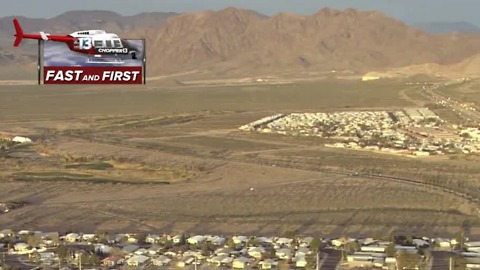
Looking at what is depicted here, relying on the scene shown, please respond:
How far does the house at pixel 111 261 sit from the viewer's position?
22.0 meters

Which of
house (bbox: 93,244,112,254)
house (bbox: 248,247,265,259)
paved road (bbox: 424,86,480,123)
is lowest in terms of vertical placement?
paved road (bbox: 424,86,480,123)

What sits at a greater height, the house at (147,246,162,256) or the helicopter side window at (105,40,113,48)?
the helicopter side window at (105,40,113,48)

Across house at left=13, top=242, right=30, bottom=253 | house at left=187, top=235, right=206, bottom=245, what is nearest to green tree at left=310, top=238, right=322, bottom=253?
house at left=187, top=235, right=206, bottom=245

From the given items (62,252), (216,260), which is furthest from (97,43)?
(216,260)

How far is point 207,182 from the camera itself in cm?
3669

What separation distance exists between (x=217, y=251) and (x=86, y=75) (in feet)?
26.7

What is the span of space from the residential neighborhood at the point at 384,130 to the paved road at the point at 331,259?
2423cm

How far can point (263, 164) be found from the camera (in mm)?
42250

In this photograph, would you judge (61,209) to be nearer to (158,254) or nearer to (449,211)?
(158,254)

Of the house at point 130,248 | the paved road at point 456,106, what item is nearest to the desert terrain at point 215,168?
the paved road at point 456,106

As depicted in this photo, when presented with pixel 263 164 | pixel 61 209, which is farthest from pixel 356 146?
pixel 61 209

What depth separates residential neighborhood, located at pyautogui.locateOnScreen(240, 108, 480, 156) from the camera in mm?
49312

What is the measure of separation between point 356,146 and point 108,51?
1354 inches

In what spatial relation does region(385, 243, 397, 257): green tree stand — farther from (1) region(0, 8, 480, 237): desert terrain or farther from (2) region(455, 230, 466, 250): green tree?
(1) region(0, 8, 480, 237): desert terrain
